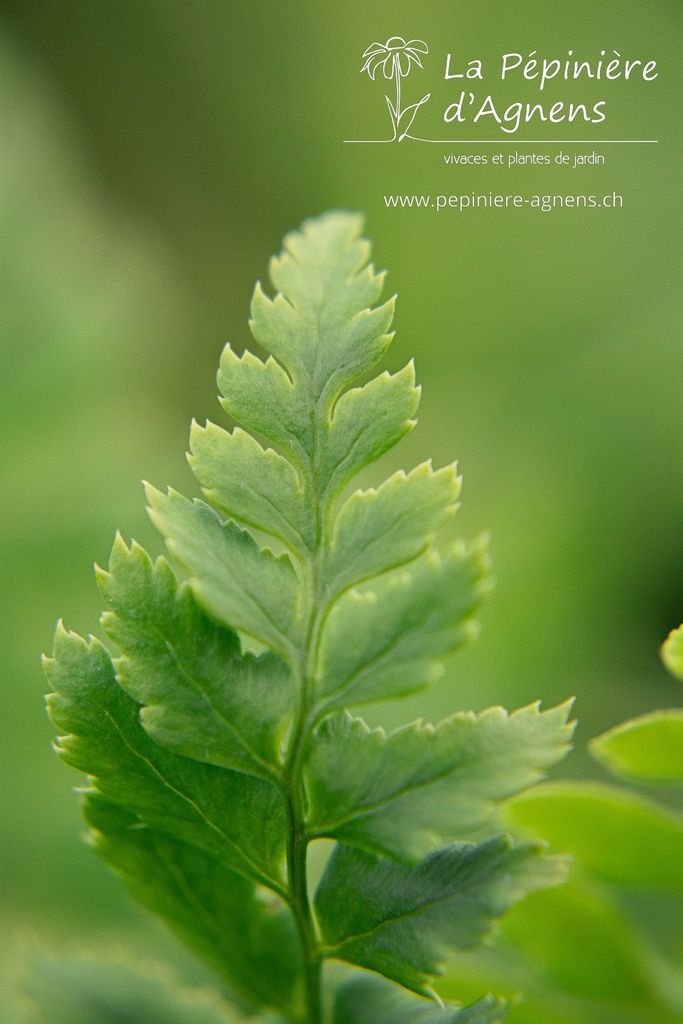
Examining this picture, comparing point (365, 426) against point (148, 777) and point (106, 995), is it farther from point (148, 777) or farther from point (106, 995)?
point (106, 995)

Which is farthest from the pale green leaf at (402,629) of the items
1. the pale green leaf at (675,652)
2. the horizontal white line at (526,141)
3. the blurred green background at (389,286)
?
the horizontal white line at (526,141)

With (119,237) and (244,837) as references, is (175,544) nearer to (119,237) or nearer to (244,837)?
(244,837)

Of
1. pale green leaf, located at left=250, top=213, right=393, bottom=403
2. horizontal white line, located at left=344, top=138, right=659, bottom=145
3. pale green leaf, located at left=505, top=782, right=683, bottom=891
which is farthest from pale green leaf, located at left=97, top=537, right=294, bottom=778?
horizontal white line, located at left=344, top=138, right=659, bottom=145

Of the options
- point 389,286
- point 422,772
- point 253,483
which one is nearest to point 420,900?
point 422,772

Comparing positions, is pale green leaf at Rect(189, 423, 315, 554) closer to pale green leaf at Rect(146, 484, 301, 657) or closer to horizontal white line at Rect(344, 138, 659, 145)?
pale green leaf at Rect(146, 484, 301, 657)

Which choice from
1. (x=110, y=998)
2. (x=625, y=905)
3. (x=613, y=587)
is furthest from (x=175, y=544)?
(x=613, y=587)

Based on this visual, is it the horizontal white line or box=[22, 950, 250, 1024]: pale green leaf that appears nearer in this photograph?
box=[22, 950, 250, 1024]: pale green leaf
